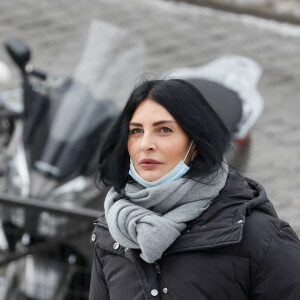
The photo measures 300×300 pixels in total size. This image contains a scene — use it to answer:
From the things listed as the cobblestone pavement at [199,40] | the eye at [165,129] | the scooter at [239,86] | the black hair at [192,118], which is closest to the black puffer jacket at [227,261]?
the black hair at [192,118]

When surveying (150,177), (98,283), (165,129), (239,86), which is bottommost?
(239,86)

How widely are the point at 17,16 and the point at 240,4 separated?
300cm

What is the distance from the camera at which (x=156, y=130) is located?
2234 mm

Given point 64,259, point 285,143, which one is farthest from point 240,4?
point 64,259

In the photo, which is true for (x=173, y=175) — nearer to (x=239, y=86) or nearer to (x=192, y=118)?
(x=192, y=118)

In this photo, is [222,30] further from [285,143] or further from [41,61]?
[285,143]

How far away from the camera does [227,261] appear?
6.98ft

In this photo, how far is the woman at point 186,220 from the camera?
2113 millimetres

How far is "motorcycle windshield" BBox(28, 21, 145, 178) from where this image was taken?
16.5 feet

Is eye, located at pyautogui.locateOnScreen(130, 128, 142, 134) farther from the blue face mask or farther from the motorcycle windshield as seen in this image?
the motorcycle windshield

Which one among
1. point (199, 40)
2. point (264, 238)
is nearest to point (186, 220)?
point (264, 238)

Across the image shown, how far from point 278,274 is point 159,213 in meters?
0.36

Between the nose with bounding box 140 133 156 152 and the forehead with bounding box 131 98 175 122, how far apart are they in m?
0.04

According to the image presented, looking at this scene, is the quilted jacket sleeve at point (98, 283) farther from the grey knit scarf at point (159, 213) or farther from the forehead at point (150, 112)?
the forehead at point (150, 112)
